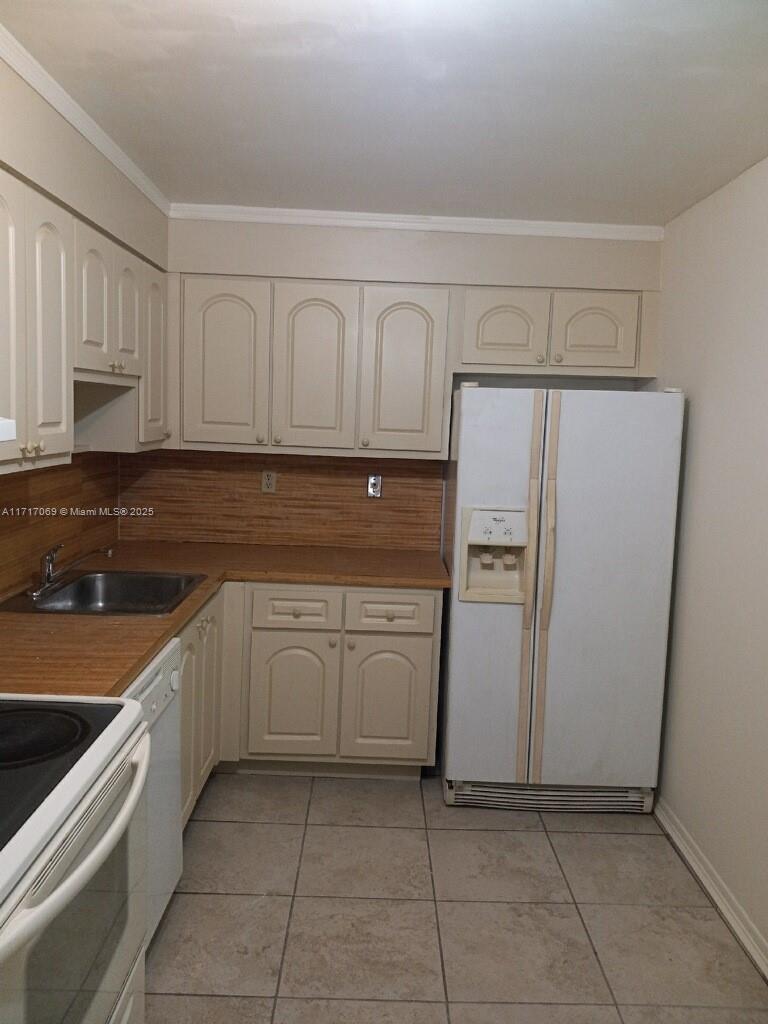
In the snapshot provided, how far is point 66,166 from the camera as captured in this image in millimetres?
2254

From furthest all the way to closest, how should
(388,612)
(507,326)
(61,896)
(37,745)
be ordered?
1. (507,326)
2. (388,612)
3. (37,745)
4. (61,896)

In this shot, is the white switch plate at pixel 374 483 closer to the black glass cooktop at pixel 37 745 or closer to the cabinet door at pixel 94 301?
the cabinet door at pixel 94 301

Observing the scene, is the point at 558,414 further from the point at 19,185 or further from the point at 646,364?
the point at 19,185

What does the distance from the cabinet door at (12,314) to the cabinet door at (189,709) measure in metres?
0.89

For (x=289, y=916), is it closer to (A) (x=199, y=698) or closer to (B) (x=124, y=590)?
(A) (x=199, y=698)

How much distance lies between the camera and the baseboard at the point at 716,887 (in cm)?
236

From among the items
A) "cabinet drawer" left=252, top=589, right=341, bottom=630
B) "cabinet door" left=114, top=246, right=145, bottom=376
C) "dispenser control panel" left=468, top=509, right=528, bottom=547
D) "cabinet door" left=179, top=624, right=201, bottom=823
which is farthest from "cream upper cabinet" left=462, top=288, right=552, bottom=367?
"cabinet door" left=179, top=624, right=201, bottom=823

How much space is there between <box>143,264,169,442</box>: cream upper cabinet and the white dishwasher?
1.09 m

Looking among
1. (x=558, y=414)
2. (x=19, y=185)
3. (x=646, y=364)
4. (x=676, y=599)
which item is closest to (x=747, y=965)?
(x=676, y=599)

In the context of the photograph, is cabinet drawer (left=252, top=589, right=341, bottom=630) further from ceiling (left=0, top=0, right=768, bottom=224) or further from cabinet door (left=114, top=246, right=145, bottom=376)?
ceiling (left=0, top=0, right=768, bottom=224)

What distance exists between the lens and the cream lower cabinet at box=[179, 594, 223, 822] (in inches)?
106

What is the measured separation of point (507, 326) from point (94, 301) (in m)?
1.69

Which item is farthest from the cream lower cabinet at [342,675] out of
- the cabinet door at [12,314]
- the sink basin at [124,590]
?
the cabinet door at [12,314]

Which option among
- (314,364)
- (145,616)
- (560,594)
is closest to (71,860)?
(145,616)
